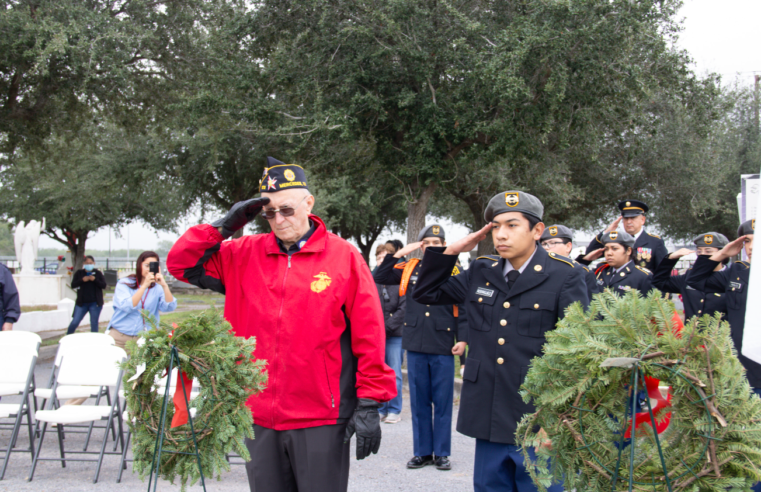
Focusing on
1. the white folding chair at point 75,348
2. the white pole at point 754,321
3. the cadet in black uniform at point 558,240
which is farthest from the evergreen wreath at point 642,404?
the white folding chair at point 75,348

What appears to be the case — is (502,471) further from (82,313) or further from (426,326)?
(82,313)

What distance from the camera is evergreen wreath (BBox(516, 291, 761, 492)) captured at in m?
1.91

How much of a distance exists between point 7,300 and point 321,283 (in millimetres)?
5650

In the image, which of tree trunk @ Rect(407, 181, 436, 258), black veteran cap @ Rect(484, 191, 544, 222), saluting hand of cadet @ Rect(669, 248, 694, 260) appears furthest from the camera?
tree trunk @ Rect(407, 181, 436, 258)

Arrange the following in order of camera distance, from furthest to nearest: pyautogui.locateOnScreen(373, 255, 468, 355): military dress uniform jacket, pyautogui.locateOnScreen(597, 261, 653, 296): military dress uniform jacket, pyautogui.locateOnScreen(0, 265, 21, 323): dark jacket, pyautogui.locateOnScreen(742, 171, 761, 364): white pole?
pyautogui.locateOnScreen(0, 265, 21, 323): dark jacket < pyautogui.locateOnScreen(597, 261, 653, 296): military dress uniform jacket < pyautogui.locateOnScreen(373, 255, 468, 355): military dress uniform jacket < pyautogui.locateOnScreen(742, 171, 761, 364): white pole

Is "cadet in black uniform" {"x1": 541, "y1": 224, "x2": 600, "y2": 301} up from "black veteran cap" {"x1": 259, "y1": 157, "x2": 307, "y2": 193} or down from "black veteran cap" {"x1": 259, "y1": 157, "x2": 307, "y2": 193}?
down

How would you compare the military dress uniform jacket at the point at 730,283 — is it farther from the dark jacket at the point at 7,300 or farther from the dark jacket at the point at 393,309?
the dark jacket at the point at 7,300

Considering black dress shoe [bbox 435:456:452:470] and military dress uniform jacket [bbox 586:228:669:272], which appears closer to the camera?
black dress shoe [bbox 435:456:452:470]

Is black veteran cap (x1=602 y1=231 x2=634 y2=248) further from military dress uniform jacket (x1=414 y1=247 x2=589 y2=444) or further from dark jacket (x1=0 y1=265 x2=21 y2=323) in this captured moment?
dark jacket (x1=0 y1=265 x2=21 y2=323)

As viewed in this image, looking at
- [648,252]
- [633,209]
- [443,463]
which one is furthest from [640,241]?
[443,463]

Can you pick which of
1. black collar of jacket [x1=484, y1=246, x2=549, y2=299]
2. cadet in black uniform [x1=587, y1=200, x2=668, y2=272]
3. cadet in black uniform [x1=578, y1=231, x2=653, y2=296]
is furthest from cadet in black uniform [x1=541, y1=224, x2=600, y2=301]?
black collar of jacket [x1=484, y1=246, x2=549, y2=299]

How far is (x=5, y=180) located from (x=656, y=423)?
38.4m

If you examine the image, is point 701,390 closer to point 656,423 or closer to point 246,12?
point 656,423

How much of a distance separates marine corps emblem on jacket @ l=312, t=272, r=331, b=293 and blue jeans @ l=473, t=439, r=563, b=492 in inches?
46.6
